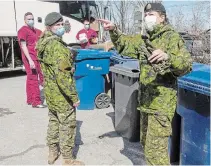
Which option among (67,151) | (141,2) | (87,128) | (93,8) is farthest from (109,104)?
(141,2)

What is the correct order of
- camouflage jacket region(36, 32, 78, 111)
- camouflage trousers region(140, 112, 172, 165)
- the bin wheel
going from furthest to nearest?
the bin wheel, camouflage jacket region(36, 32, 78, 111), camouflage trousers region(140, 112, 172, 165)

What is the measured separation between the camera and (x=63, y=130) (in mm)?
3607

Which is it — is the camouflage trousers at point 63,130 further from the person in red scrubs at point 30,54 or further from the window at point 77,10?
the window at point 77,10

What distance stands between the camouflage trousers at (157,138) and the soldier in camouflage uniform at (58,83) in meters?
0.97

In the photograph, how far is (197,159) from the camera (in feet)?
10.7

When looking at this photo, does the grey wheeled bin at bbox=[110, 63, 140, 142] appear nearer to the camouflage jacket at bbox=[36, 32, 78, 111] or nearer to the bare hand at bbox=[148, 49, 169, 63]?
the camouflage jacket at bbox=[36, 32, 78, 111]

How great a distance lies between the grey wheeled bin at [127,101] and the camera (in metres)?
4.36

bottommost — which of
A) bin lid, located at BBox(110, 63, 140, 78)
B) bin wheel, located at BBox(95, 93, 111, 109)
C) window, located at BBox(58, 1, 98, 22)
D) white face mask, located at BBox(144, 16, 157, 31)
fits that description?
bin wheel, located at BBox(95, 93, 111, 109)

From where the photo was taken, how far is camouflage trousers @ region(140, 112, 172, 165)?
2871 mm

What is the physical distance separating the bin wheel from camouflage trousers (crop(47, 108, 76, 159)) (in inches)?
92.9

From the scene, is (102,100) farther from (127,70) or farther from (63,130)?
(63,130)

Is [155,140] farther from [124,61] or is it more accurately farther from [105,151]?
[124,61]

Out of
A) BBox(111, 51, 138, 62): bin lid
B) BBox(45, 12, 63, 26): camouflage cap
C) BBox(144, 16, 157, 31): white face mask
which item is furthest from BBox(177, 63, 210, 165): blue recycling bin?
BBox(111, 51, 138, 62): bin lid

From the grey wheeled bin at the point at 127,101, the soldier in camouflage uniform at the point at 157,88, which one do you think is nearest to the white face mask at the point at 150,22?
the soldier in camouflage uniform at the point at 157,88
